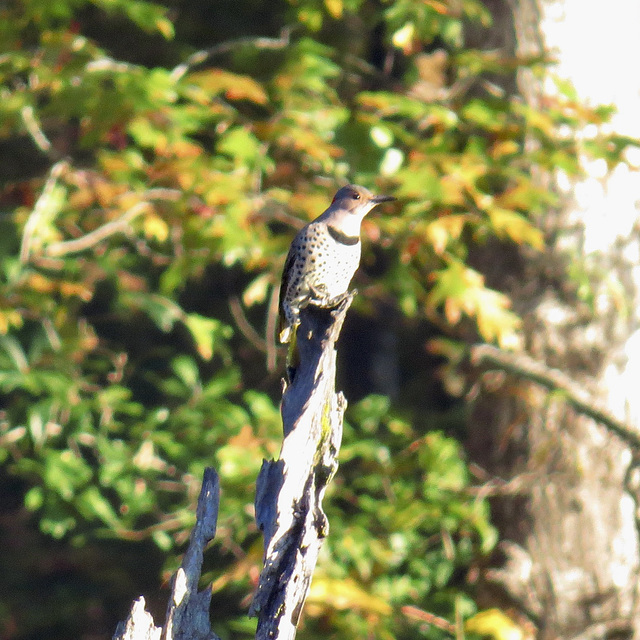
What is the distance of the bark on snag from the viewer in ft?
6.84

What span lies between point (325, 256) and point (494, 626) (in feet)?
6.33

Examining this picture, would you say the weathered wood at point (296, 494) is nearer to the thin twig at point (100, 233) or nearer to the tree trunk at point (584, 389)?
the thin twig at point (100, 233)

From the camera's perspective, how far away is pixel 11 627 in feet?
21.3

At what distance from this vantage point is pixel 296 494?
226 cm

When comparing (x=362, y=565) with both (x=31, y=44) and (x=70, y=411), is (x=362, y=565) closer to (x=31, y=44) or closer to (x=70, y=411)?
(x=70, y=411)

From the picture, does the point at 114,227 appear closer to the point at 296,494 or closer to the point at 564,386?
the point at 564,386

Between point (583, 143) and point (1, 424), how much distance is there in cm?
333

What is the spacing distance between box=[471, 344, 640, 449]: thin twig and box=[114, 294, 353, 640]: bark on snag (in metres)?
2.37

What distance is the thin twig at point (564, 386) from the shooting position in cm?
461

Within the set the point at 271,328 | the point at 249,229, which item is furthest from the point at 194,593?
the point at 271,328

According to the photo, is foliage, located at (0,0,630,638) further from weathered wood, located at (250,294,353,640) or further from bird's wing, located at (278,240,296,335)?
weathered wood, located at (250,294,353,640)

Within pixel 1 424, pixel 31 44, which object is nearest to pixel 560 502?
pixel 1 424

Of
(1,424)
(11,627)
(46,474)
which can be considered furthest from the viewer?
(11,627)

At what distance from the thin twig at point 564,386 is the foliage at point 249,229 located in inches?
13.2
